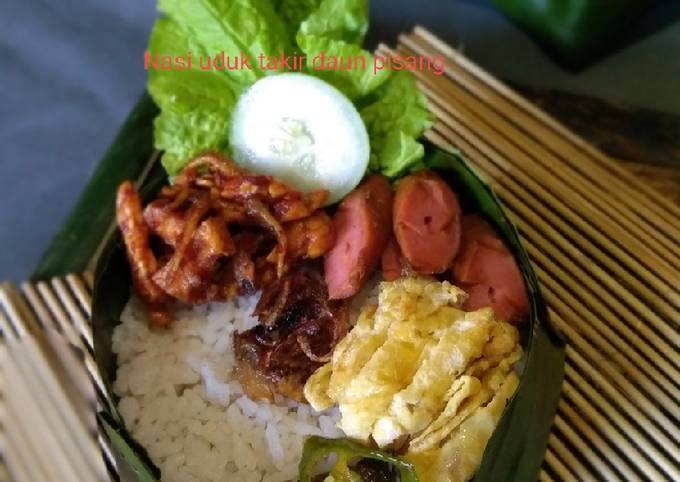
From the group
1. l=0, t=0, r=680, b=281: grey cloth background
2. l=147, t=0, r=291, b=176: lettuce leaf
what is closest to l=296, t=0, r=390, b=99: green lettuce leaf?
l=147, t=0, r=291, b=176: lettuce leaf

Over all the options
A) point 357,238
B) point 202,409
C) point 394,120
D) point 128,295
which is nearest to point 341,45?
point 394,120

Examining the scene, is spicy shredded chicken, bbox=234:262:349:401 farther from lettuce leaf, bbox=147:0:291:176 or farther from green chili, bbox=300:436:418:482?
lettuce leaf, bbox=147:0:291:176

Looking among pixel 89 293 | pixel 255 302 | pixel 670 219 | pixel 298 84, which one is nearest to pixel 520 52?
pixel 670 219

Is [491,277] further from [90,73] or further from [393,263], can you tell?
[90,73]

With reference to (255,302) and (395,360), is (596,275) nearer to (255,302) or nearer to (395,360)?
(395,360)

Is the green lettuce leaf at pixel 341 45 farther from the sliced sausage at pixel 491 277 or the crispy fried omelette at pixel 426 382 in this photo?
the crispy fried omelette at pixel 426 382

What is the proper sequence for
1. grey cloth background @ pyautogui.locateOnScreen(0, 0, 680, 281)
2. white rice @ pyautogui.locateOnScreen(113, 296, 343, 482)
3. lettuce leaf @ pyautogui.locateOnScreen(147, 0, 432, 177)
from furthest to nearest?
grey cloth background @ pyautogui.locateOnScreen(0, 0, 680, 281) → lettuce leaf @ pyautogui.locateOnScreen(147, 0, 432, 177) → white rice @ pyautogui.locateOnScreen(113, 296, 343, 482)
